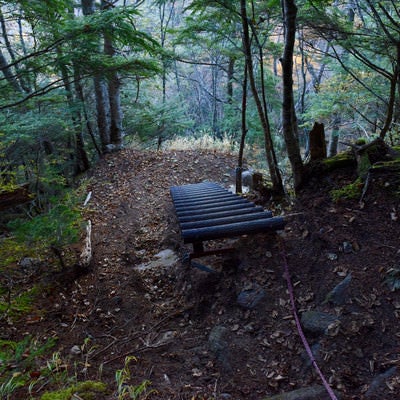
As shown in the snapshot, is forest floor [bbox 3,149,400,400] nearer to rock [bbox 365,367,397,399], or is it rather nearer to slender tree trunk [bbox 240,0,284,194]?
Answer: rock [bbox 365,367,397,399]

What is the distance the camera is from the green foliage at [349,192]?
3.12 m

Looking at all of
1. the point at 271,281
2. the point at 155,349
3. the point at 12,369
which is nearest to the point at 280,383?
the point at 271,281

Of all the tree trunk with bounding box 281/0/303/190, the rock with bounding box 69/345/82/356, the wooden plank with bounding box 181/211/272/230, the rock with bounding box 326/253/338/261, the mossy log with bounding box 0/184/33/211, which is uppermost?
the tree trunk with bounding box 281/0/303/190

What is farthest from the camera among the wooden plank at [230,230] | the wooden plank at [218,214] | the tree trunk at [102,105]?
the tree trunk at [102,105]

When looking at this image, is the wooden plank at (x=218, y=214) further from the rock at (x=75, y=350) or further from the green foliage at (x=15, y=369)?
the green foliage at (x=15, y=369)

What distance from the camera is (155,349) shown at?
2766 mm

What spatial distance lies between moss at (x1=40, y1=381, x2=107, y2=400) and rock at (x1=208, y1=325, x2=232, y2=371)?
0.97 meters

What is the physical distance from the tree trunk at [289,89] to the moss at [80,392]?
3.17 m

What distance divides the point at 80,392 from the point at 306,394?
1464 mm

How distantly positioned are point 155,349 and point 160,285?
129 centimetres

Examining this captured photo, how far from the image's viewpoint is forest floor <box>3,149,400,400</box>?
2070 millimetres

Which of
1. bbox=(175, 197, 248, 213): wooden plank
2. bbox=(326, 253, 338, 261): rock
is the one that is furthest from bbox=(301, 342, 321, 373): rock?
bbox=(175, 197, 248, 213): wooden plank

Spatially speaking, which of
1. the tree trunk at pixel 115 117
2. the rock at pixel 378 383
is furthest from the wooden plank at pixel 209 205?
the tree trunk at pixel 115 117

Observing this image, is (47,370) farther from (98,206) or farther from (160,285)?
(98,206)
